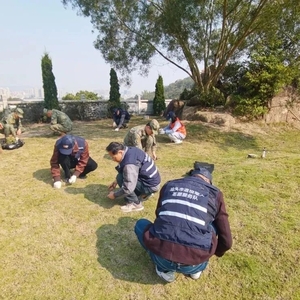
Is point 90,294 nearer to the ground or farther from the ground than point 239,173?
nearer to the ground

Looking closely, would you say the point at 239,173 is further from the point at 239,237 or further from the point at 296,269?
the point at 296,269

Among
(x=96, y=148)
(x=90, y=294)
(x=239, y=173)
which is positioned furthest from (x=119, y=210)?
(x=96, y=148)

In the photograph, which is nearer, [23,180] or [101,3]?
[23,180]

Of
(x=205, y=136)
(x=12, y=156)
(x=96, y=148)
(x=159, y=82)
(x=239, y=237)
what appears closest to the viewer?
(x=239, y=237)

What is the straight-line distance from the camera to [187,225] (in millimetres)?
1835

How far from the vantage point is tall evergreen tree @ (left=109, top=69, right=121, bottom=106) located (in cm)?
1300

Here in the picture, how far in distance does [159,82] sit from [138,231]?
12571 millimetres

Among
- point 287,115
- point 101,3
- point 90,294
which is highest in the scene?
point 101,3

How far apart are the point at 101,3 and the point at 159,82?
5920mm

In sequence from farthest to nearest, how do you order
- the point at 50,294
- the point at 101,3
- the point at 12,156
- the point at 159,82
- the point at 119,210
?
the point at 159,82 → the point at 101,3 → the point at 12,156 → the point at 119,210 → the point at 50,294

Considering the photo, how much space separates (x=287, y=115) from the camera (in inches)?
366

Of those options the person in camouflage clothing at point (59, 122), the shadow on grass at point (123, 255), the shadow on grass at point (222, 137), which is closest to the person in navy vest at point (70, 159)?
the shadow on grass at point (123, 255)

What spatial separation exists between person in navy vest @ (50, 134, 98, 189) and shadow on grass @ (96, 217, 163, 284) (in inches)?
56.4

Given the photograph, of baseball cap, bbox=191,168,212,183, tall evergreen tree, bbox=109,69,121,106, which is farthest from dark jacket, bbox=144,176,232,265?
tall evergreen tree, bbox=109,69,121,106
